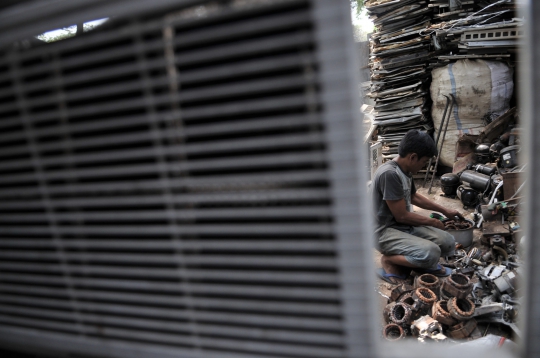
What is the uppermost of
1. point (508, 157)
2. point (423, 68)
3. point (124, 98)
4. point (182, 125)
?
point (423, 68)

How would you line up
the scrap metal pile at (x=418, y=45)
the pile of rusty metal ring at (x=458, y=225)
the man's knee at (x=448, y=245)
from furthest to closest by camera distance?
1. the scrap metal pile at (x=418, y=45)
2. the pile of rusty metal ring at (x=458, y=225)
3. the man's knee at (x=448, y=245)

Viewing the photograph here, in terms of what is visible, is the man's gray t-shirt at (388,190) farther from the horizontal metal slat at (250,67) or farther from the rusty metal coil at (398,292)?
the horizontal metal slat at (250,67)

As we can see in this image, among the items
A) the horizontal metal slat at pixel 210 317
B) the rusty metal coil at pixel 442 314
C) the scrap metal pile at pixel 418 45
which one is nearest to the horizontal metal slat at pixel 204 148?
the horizontal metal slat at pixel 210 317

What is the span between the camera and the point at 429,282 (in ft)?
11.7

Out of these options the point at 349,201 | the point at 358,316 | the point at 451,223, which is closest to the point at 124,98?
the point at 349,201

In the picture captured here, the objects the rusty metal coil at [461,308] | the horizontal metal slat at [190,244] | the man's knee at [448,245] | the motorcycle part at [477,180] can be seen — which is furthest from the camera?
the motorcycle part at [477,180]

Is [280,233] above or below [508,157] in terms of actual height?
above

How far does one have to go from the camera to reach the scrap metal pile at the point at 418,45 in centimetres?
653

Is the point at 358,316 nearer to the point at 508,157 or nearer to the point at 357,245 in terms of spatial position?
the point at 357,245

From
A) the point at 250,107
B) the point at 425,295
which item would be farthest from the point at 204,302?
the point at 425,295

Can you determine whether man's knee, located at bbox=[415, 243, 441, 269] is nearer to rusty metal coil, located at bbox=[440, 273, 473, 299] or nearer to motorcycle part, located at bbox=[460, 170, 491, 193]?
rusty metal coil, located at bbox=[440, 273, 473, 299]

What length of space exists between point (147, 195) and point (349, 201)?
674 millimetres

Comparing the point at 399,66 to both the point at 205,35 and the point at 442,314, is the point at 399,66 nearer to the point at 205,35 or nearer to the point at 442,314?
the point at 442,314

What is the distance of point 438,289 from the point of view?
3.43 metres
